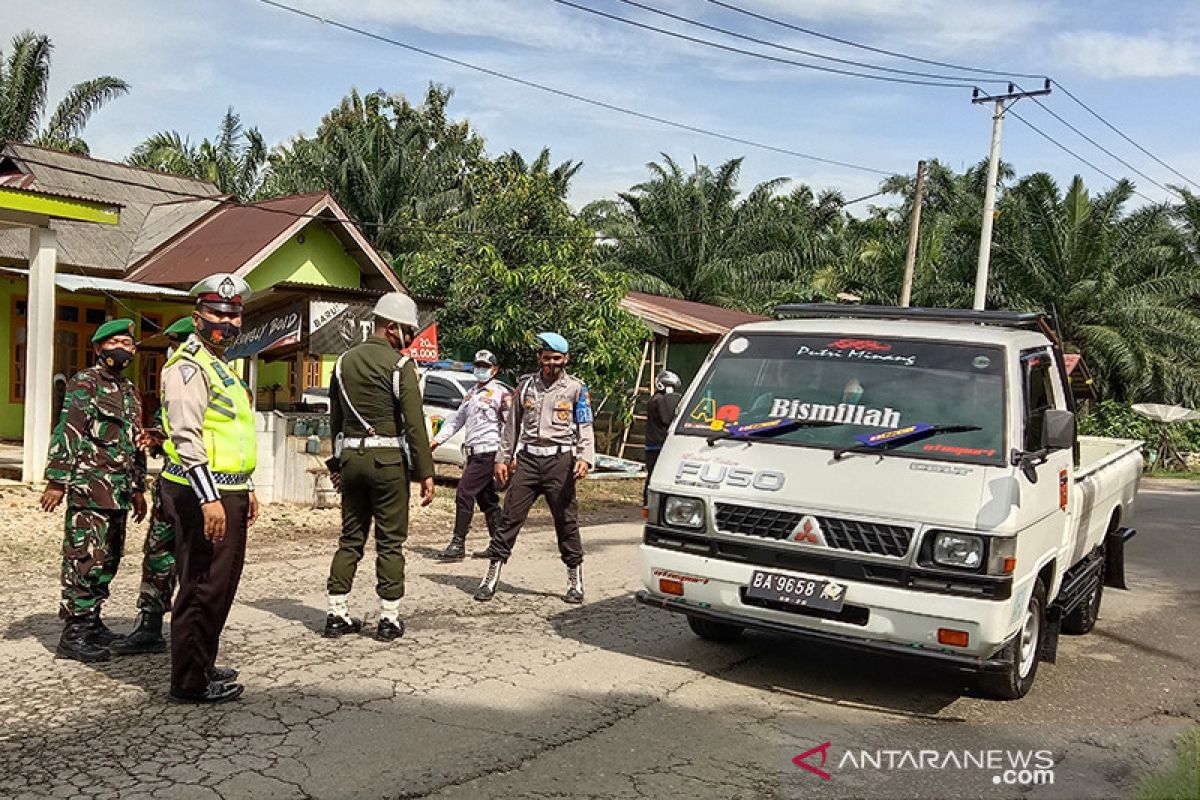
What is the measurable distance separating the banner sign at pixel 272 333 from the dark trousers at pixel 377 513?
7796mm

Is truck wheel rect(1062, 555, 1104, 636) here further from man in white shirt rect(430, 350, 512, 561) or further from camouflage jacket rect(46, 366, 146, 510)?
camouflage jacket rect(46, 366, 146, 510)

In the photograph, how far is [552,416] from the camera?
24.8 ft

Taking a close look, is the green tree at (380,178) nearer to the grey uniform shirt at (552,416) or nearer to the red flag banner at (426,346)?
the red flag banner at (426,346)

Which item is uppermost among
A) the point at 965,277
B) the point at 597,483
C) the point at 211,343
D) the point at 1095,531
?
the point at 965,277

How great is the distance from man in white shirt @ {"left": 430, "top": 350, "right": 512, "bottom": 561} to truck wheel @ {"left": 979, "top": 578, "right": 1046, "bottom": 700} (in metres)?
4.80

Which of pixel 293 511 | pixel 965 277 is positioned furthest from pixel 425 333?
pixel 965 277

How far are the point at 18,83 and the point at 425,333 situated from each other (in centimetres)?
1441

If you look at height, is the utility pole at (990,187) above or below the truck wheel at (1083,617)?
above

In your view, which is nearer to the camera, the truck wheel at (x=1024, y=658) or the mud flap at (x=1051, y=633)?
the truck wheel at (x=1024, y=658)

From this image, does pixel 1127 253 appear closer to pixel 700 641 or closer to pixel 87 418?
pixel 700 641

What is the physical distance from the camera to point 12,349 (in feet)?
59.9

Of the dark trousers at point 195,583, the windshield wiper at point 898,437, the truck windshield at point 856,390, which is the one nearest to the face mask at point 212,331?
the dark trousers at point 195,583

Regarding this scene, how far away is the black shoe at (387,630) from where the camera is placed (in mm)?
6371

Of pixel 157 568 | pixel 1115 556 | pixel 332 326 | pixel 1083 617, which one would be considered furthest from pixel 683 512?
pixel 332 326
